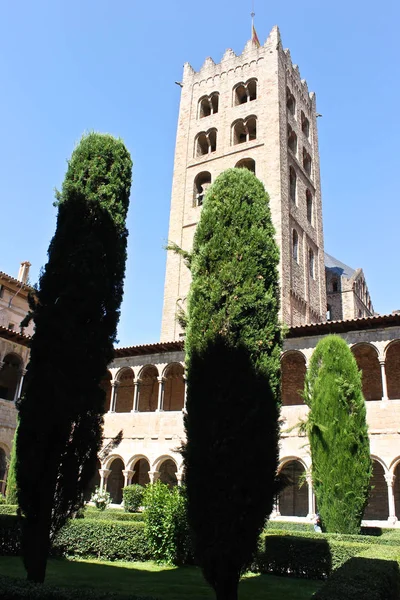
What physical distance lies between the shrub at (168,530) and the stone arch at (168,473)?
11.3m

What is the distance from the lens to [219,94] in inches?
1344

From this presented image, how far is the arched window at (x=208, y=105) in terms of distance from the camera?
34616 mm

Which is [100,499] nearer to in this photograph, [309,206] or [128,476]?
[128,476]

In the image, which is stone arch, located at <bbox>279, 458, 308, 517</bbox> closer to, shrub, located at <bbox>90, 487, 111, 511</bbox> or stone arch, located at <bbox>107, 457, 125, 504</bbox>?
shrub, located at <bbox>90, 487, 111, 511</bbox>

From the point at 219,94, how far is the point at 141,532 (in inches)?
1147

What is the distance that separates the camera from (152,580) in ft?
32.4

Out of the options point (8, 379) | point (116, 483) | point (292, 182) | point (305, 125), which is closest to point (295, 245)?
point (292, 182)

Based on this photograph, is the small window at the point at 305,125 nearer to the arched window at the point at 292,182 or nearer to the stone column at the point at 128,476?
the arched window at the point at 292,182

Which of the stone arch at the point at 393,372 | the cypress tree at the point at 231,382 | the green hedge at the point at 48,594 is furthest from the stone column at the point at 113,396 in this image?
the green hedge at the point at 48,594

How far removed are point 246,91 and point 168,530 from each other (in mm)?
28785

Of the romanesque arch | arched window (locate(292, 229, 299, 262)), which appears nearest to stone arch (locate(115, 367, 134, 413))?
the romanesque arch

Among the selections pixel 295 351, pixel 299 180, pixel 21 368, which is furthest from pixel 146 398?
pixel 299 180

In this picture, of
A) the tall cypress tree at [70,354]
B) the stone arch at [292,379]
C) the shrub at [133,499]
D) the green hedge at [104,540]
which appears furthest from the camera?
the stone arch at [292,379]

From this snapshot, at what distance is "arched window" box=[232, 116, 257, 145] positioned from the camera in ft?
105
